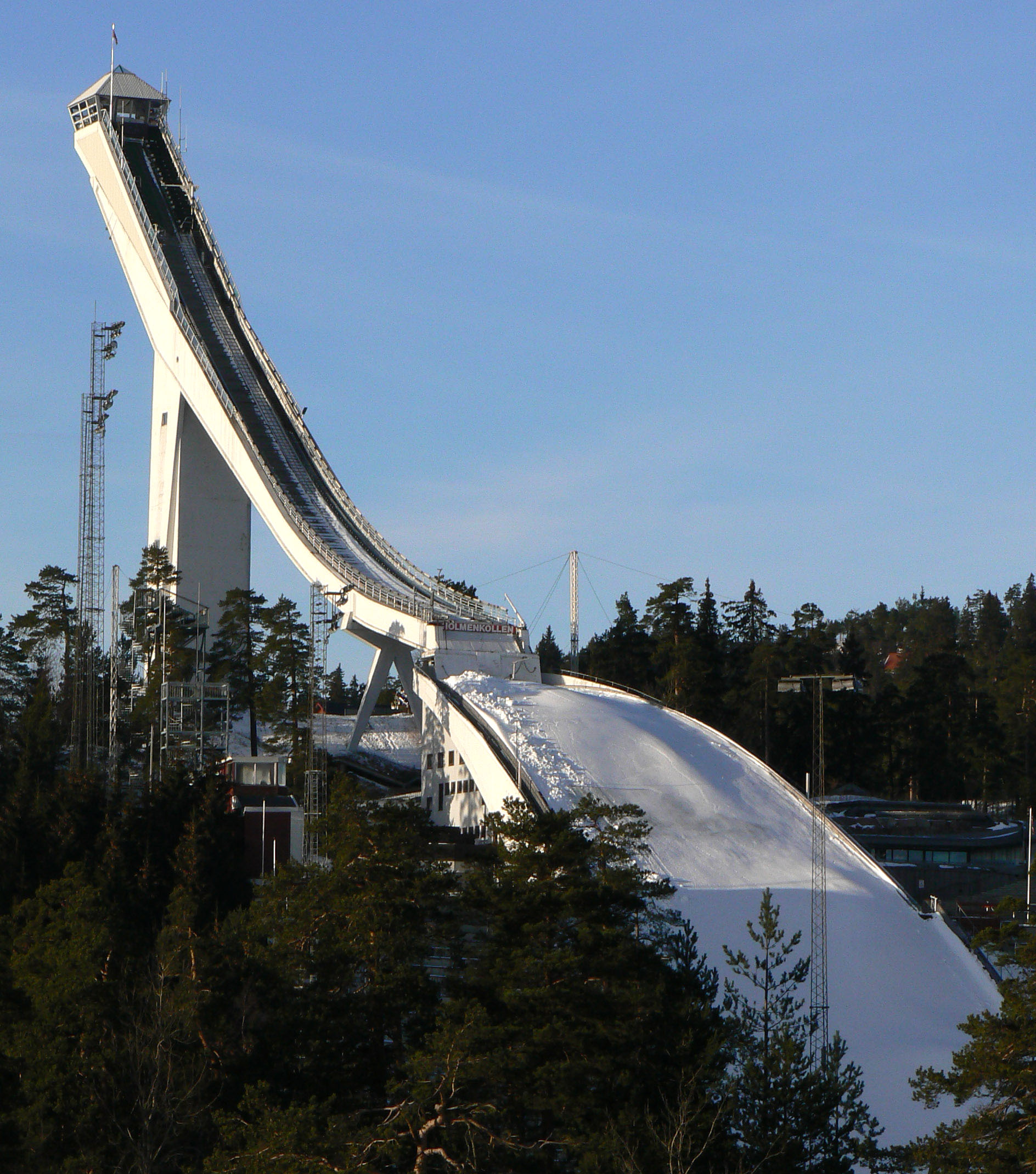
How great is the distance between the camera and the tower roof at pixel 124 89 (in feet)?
152

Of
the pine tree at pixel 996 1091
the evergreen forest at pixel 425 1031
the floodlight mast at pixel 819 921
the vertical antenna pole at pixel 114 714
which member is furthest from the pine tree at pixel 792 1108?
the vertical antenna pole at pixel 114 714

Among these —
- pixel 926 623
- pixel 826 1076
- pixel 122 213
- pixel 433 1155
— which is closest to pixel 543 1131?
pixel 433 1155

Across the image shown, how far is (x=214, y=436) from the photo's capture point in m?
42.0

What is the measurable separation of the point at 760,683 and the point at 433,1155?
90.6 ft

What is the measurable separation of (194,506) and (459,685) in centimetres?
1319

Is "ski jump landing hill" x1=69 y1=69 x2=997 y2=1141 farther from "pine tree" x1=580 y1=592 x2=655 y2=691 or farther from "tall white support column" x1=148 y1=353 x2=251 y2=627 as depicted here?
"pine tree" x1=580 y1=592 x2=655 y2=691

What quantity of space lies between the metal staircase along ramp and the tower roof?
4 cm

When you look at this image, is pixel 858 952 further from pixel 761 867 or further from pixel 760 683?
pixel 760 683

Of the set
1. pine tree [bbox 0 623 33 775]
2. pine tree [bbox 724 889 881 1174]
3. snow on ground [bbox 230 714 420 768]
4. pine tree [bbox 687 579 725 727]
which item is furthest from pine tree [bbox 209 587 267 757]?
pine tree [bbox 724 889 881 1174]

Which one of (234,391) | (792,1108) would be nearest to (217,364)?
(234,391)

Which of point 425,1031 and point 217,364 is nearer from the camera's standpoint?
point 425,1031

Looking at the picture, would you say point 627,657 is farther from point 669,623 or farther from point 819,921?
point 819,921

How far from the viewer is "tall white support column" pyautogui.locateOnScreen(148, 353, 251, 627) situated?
43688mm

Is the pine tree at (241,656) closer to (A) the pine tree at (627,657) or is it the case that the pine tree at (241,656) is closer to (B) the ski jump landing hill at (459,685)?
(B) the ski jump landing hill at (459,685)
